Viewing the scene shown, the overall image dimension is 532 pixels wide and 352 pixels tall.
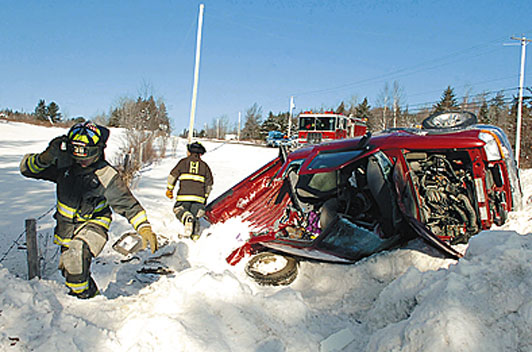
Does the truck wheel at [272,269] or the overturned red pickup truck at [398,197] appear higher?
the overturned red pickup truck at [398,197]

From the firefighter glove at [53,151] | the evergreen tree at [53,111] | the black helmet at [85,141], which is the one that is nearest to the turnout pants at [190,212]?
the black helmet at [85,141]

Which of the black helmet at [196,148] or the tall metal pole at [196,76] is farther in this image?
the tall metal pole at [196,76]

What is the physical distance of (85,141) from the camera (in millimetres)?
3162

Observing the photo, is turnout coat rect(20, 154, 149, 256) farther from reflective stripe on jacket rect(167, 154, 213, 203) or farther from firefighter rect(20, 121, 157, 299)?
reflective stripe on jacket rect(167, 154, 213, 203)

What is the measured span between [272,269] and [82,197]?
2043mm

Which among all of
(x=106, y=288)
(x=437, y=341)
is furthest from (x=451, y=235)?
(x=106, y=288)

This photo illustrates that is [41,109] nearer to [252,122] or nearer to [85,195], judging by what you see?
[252,122]

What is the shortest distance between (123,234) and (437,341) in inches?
176

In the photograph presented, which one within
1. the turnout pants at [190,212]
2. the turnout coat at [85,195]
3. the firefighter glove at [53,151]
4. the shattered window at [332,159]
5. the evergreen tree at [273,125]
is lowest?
the turnout pants at [190,212]

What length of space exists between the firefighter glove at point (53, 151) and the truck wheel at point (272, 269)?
7.15ft

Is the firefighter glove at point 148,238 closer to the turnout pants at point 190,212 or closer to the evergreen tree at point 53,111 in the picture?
the turnout pants at point 190,212

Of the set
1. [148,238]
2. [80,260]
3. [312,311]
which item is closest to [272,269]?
[312,311]

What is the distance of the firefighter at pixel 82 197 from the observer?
3.17 m

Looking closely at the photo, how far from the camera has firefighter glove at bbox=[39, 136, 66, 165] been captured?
10.3ft
